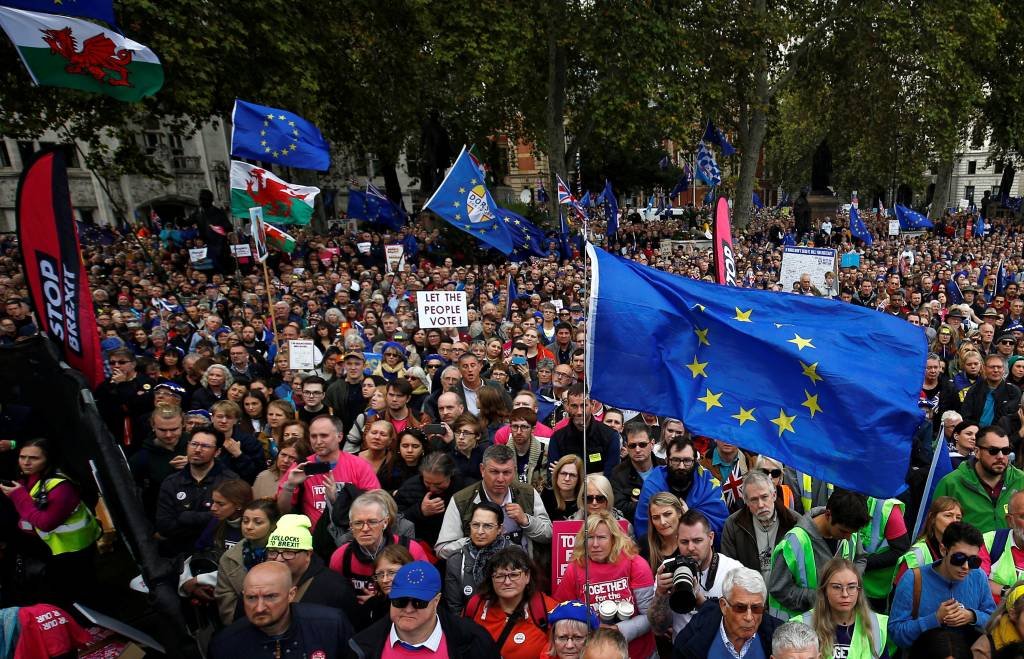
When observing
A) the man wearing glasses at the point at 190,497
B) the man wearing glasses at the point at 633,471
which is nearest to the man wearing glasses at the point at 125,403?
the man wearing glasses at the point at 190,497

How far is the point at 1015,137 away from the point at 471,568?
34337 millimetres

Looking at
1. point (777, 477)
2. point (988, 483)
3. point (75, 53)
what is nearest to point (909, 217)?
point (988, 483)

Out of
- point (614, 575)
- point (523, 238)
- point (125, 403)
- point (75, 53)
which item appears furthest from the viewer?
point (523, 238)

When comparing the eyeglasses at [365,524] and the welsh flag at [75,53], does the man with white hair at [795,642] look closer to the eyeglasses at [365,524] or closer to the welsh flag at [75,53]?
the eyeglasses at [365,524]

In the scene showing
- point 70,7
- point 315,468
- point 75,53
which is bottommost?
point 315,468

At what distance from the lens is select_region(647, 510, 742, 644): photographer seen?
2.97 meters

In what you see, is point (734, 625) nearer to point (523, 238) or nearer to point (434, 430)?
point (434, 430)

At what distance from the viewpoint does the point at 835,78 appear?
28328mm

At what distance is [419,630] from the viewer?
2.82m

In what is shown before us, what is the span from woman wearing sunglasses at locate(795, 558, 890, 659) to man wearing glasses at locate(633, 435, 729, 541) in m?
0.97

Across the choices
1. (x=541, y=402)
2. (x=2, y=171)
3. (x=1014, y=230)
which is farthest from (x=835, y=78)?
(x=2, y=171)

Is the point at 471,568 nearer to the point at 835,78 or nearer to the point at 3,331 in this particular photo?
the point at 3,331

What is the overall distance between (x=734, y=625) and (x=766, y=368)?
1354 mm

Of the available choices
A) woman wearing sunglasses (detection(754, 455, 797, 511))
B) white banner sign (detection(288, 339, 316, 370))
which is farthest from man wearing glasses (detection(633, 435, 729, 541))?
white banner sign (detection(288, 339, 316, 370))
